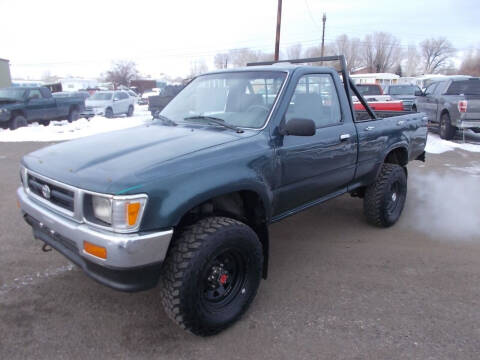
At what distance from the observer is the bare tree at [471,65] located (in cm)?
6675

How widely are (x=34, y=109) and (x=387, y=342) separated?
15.4m

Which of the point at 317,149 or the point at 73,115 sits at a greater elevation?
the point at 317,149

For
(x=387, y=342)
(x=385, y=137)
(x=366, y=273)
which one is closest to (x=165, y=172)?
(x=387, y=342)

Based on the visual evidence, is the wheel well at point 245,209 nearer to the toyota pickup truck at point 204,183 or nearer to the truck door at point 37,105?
the toyota pickup truck at point 204,183

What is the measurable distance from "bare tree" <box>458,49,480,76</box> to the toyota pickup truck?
7276 cm

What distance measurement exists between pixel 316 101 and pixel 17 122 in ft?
44.9

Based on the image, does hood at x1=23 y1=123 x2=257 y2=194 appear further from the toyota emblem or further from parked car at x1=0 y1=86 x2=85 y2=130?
parked car at x1=0 y1=86 x2=85 y2=130

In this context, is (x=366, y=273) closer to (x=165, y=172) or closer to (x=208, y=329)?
(x=208, y=329)

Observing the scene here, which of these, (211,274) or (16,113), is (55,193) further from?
(16,113)

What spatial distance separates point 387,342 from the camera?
2.62 m

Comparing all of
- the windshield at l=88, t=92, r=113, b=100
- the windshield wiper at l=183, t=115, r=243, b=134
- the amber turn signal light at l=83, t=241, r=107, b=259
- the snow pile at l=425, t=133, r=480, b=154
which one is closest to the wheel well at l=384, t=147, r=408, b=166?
the windshield wiper at l=183, t=115, r=243, b=134

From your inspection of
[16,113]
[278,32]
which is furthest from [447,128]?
[16,113]

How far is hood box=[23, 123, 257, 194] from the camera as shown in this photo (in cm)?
230

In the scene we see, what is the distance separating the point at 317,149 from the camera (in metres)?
3.40
